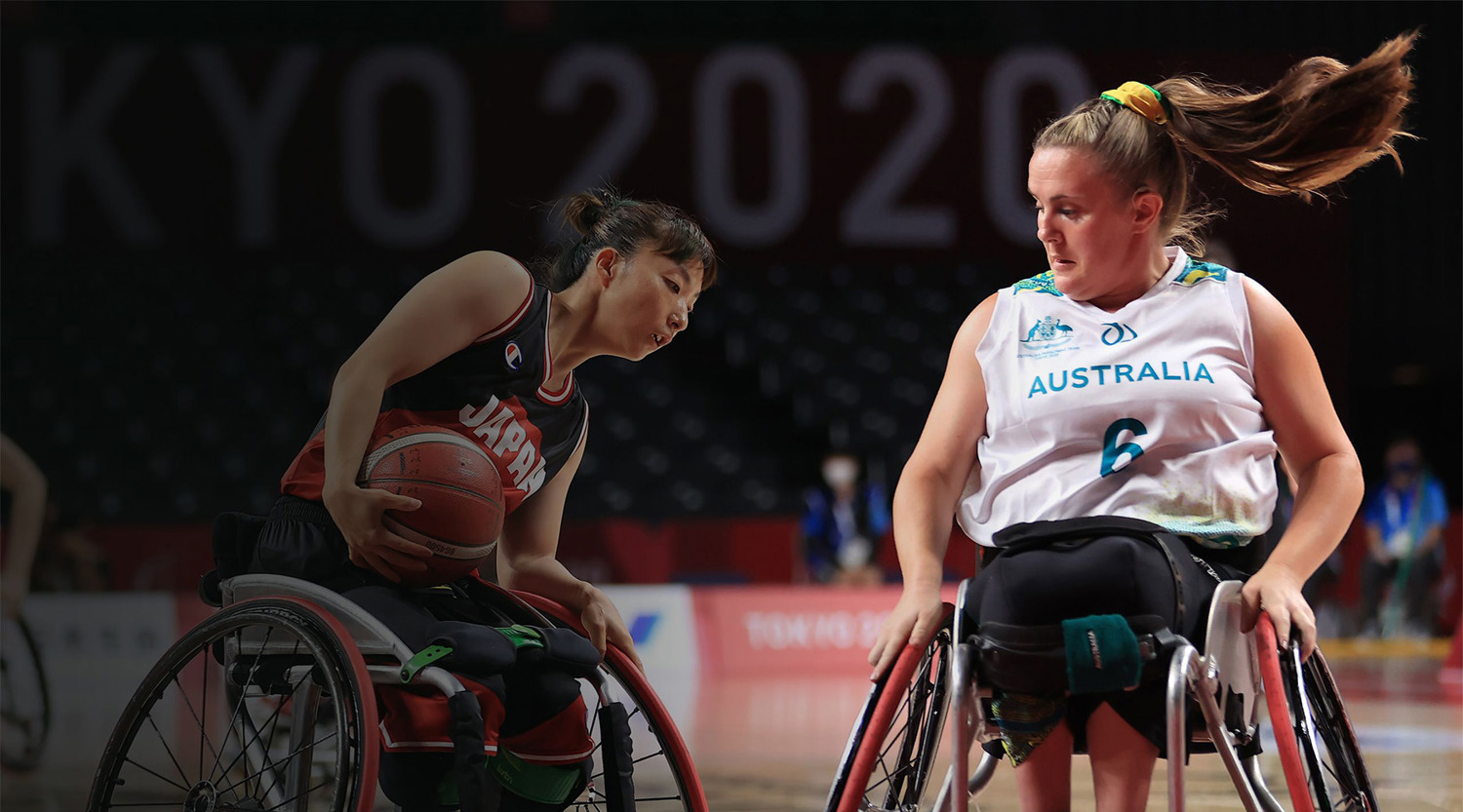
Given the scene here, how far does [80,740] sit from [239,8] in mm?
8068

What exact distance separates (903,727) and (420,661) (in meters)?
0.64

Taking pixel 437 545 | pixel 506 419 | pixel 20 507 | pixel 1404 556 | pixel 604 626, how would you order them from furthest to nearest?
pixel 1404 556
pixel 20 507
pixel 604 626
pixel 506 419
pixel 437 545

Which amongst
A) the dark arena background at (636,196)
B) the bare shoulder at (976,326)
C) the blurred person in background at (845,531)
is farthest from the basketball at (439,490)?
the blurred person in background at (845,531)

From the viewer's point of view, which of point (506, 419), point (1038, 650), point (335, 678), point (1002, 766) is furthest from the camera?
point (1002, 766)

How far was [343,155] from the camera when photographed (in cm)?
1072

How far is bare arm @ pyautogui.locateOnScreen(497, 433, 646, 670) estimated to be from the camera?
224cm

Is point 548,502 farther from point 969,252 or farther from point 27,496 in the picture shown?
point 969,252

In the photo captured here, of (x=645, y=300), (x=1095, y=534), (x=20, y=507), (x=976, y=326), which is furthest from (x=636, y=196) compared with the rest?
(x=1095, y=534)

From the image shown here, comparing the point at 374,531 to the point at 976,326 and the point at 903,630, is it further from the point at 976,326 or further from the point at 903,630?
the point at 976,326

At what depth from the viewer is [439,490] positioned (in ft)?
6.41

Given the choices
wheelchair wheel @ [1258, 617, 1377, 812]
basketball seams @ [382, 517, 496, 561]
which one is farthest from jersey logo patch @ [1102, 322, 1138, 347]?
basketball seams @ [382, 517, 496, 561]

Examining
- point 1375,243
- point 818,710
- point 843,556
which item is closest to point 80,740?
point 818,710

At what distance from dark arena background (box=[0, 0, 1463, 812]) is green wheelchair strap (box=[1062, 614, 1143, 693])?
6563 mm

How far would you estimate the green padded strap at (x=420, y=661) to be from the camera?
1849mm
